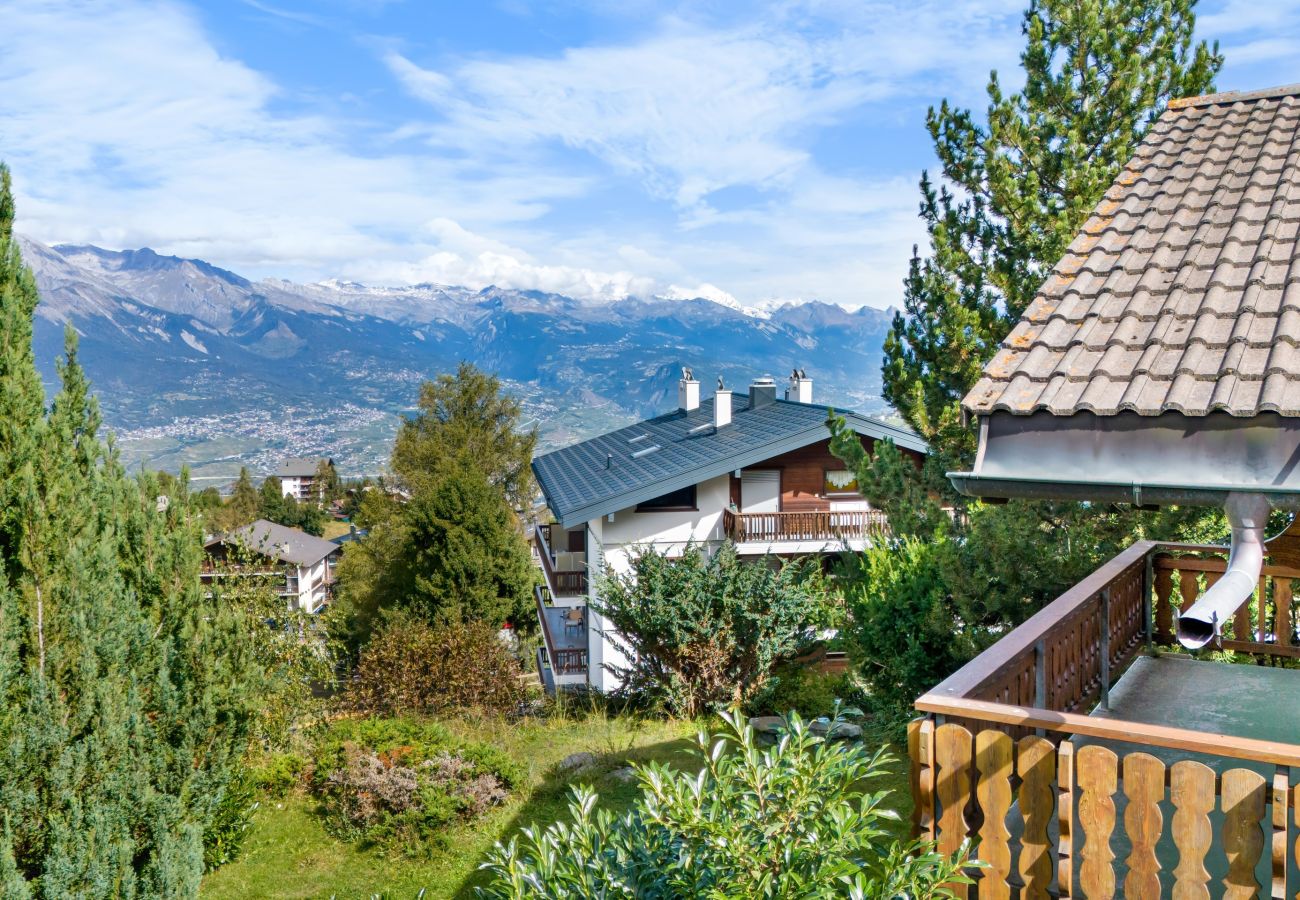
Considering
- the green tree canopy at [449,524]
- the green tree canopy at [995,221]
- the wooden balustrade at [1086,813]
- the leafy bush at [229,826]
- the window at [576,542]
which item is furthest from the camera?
the green tree canopy at [449,524]

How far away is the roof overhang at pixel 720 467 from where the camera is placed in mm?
22078

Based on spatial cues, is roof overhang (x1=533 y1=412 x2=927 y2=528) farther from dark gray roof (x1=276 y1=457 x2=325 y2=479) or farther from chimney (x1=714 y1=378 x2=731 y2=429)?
dark gray roof (x1=276 y1=457 x2=325 y2=479)

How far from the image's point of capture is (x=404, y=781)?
8.73 m

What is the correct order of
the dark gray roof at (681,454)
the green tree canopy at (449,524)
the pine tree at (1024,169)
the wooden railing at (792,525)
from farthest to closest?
the green tree canopy at (449,524) < the wooden railing at (792,525) < the dark gray roof at (681,454) < the pine tree at (1024,169)

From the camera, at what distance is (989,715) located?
11.4 feet

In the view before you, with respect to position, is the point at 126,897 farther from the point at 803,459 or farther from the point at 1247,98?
the point at 803,459

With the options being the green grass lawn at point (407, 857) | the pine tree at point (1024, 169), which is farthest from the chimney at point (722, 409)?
the green grass lawn at point (407, 857)

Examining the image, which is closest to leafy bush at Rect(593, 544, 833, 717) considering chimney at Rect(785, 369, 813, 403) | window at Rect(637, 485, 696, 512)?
window at Rect(637, 485, 696, 512)

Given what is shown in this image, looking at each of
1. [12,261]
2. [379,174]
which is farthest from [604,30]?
[379,174]

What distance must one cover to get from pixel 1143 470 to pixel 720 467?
20289 millimetres

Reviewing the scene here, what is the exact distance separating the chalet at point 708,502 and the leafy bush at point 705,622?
8.38 meters

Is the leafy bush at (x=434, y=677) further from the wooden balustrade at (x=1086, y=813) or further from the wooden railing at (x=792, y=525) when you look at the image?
the wooden balustrade at (x=1086, y=813)

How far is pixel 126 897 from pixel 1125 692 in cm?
700

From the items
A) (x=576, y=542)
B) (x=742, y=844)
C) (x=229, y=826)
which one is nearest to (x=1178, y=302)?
(x=742, y=844)
